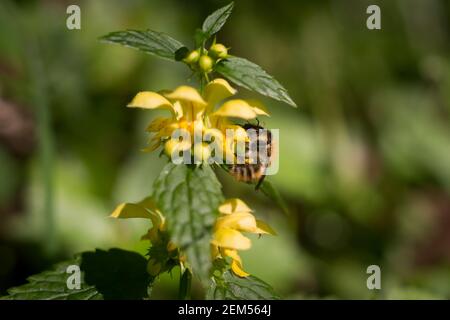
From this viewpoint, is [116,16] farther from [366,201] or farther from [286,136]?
[366,201]

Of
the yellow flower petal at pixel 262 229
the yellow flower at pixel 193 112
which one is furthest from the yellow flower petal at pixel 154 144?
the yellow flower petal at pixel 262 229

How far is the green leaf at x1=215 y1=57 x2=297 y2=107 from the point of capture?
91 centimetres

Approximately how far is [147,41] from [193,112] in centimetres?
13

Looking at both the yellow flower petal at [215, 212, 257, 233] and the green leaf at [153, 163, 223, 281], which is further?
the yellow flower petal at [215, 212, 257, 233]

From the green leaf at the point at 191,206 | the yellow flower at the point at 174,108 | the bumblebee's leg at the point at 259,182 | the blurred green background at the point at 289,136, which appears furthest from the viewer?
the blurred green background at the point at 289,136

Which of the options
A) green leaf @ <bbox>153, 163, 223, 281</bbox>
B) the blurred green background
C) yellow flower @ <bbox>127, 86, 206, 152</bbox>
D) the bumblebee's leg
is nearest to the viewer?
green leaf @ <bbox>153, 163, 223, 281</bbox>

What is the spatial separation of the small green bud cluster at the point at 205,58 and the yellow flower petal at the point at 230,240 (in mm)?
237

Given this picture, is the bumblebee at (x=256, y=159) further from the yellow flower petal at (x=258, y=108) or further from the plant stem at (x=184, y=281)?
the plant stem at (x=184, y=281)

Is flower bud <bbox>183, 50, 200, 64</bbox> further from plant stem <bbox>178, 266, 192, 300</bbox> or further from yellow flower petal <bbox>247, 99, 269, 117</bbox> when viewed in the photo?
plant stem <bbox>178, 266, 192, 300</bbox>

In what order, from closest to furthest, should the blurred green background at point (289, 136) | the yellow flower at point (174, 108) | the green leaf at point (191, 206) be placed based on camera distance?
1. the green leaf at point (191, 206)
2. the yellow flower at point (174, 108)
3. the blurred green background at point (289, 136)

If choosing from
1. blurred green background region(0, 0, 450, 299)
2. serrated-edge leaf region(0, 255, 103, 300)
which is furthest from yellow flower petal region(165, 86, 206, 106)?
blurred green background region(0, 0, 450, 299)

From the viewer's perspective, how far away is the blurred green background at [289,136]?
7.07 feet
